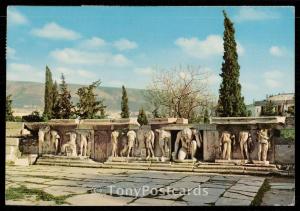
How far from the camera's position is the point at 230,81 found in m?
21.3

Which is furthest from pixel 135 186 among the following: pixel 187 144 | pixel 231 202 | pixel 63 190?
pixel 187 144

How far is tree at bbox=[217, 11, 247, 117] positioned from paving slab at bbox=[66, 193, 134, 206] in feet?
49.4

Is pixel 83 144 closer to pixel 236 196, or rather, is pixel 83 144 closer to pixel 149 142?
pixel 149 142

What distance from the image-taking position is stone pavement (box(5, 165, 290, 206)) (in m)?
6.61

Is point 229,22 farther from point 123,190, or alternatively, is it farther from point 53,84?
point 123,190

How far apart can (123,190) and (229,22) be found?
15966mm

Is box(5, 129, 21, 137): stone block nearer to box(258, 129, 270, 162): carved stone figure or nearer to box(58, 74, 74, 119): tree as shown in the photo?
box(258, 129, 270, 162): carved stone figure

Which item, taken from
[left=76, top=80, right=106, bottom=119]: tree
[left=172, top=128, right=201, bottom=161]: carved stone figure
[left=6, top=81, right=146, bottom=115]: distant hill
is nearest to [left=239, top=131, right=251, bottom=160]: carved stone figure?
[left=172, top=128, right=201, bottom=161]: carved stone figure

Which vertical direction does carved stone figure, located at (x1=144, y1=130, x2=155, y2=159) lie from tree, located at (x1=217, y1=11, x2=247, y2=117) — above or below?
below

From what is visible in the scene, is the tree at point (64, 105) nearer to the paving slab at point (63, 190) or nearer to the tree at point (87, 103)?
the tree at point (87, 103)

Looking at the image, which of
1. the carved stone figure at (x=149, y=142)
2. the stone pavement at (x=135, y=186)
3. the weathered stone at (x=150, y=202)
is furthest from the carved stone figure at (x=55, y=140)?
the weathered stone at (x=150, y=202)
